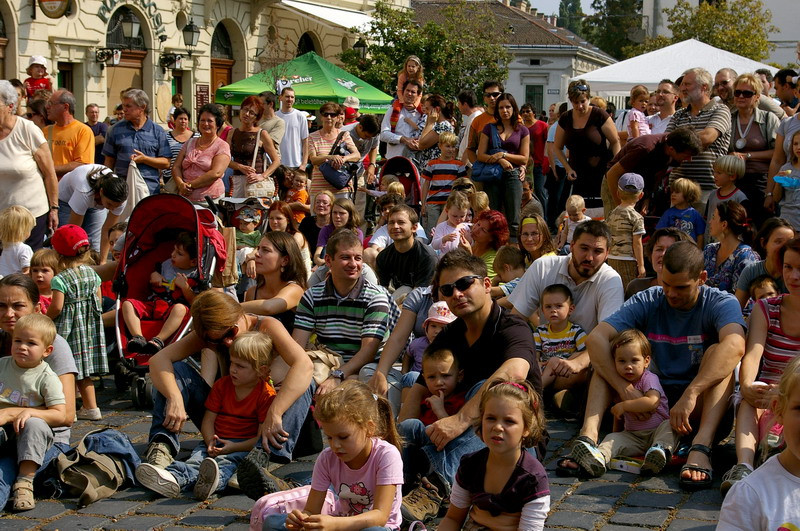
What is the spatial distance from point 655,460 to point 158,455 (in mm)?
2663

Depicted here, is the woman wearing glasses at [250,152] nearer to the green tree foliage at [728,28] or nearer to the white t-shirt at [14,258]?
the white t-shirt at [14,258]

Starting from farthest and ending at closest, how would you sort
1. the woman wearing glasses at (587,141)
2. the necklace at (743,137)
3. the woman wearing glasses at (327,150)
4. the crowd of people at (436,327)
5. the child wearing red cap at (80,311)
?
the woman wearing glasses at (327,150) → the woman wearing glasses at (587,141) → the necklace at (743,137) → the child wearing red cap at (80,311) → the crowd of people at (436,327)

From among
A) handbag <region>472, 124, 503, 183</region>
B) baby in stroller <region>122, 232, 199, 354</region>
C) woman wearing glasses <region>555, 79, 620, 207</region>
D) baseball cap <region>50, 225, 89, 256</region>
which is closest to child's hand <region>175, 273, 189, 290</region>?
baby in stroller <region>122, 232, 199, 354</region>

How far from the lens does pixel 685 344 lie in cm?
623

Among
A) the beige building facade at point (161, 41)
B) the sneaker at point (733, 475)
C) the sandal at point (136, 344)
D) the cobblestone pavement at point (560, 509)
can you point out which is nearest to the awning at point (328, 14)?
the beige building facade at point (161, 41)

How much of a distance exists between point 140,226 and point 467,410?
3913 millimetres

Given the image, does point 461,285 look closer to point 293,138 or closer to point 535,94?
point 293,138

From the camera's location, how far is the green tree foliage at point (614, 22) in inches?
2906

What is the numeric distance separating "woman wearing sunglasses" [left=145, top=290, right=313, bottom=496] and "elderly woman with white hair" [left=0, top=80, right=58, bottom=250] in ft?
12.6

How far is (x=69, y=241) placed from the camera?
7.50 meters

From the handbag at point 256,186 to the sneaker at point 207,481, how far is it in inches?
247

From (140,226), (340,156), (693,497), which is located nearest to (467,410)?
(693,497)

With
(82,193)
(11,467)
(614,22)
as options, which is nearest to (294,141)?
(82,193)

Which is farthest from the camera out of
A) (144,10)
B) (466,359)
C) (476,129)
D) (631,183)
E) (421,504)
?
(144,10)
